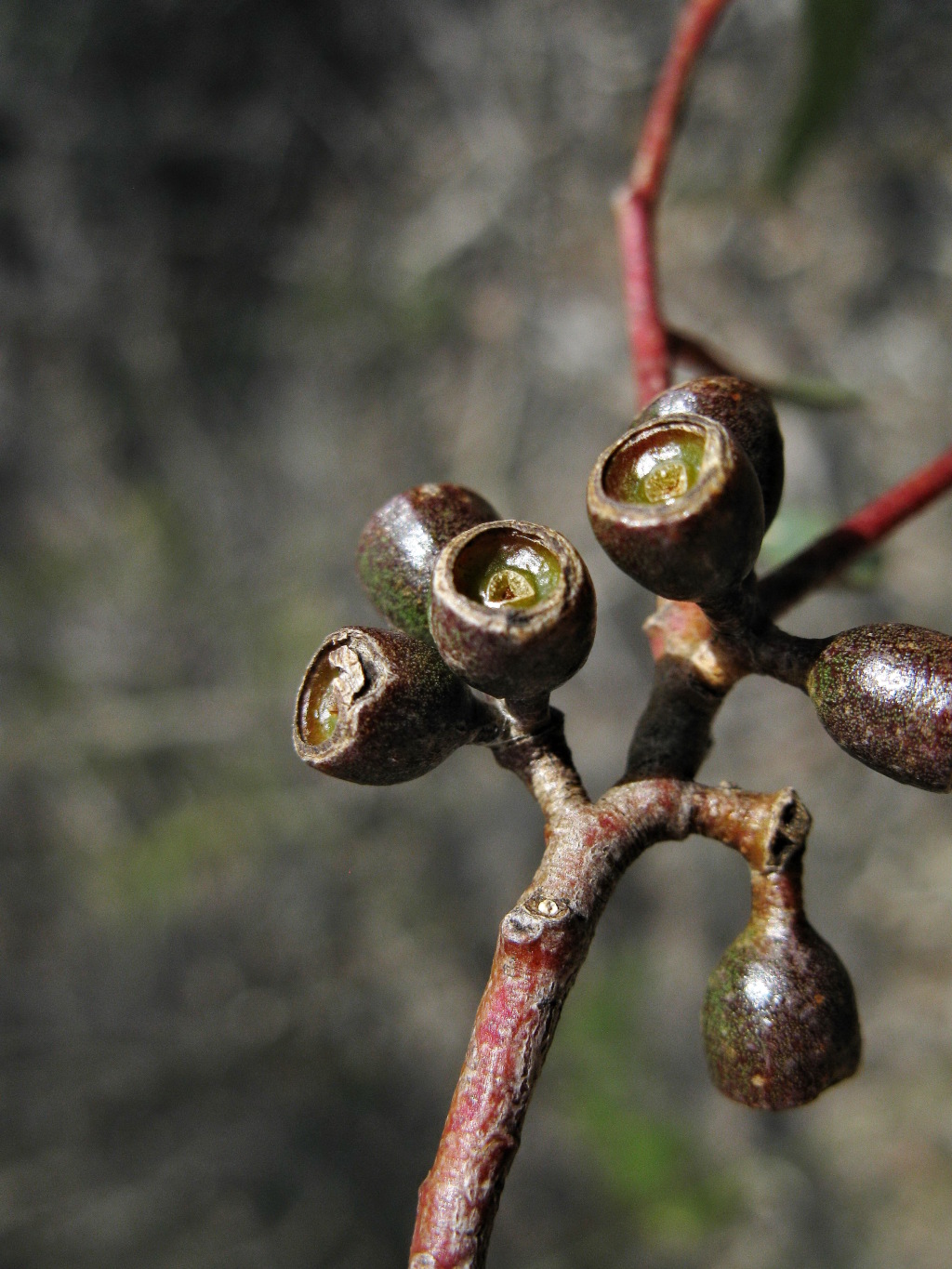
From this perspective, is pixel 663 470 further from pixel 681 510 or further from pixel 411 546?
pixel 411 546

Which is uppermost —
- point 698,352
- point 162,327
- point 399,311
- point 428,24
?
point 428,24

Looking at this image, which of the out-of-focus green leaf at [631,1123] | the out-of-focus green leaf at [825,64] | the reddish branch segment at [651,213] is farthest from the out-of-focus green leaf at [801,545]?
the out-of-focus green leaf at [631,1123]

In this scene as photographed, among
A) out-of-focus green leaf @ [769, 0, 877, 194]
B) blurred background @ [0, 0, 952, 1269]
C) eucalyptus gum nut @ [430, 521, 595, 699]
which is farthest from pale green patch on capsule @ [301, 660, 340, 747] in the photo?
blurred background @ [0, 0, 952, 1269]

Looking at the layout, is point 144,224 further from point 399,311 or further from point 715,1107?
point 715,1107

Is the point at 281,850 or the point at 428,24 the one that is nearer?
the point at 428,24

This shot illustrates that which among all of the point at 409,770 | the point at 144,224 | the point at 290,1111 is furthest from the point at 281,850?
the point at 409,770

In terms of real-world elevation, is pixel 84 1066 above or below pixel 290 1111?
above

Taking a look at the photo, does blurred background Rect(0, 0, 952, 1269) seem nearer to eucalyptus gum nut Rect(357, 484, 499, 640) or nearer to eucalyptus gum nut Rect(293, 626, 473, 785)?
eucalyptus gum nut Rect(357, 484, 499, 640)
